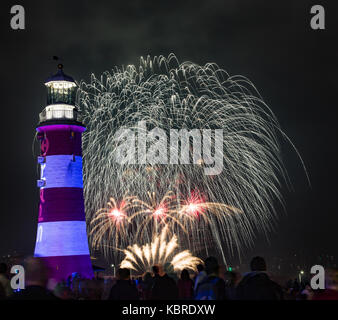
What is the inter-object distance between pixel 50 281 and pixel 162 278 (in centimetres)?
445

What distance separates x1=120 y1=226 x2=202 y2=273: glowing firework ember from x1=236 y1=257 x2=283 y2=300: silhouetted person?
1150 inches

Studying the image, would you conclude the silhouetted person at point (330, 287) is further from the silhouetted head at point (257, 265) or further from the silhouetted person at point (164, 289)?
the silhouetted person at point (164, 289)

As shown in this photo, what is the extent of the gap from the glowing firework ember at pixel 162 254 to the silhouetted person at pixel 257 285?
29.2 metres

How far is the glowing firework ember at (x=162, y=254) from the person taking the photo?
43.3 metres

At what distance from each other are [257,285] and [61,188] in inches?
1221

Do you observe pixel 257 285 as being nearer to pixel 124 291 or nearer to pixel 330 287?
pixel 330 287

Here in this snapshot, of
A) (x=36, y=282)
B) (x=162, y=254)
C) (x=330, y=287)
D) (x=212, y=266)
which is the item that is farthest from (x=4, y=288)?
(x=162, y=254)

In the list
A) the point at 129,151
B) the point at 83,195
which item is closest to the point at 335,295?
the point at 129,151

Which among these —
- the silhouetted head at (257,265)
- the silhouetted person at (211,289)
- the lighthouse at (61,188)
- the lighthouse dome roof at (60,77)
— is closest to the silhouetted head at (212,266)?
the silhouetted person at (211,289)

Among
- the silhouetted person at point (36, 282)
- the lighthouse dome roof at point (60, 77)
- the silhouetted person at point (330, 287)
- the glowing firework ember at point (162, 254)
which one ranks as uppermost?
the lighthouse dome roof at point (60, 77)

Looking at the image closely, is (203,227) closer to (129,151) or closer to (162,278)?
(129,151)

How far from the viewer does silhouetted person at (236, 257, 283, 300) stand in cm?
1302

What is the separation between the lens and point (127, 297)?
14.2 meters
